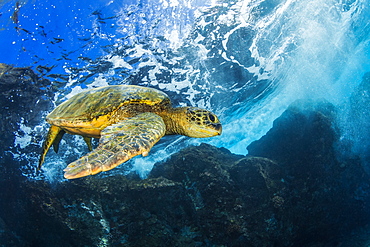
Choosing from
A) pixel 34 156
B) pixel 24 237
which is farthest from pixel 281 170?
pixel 24 237

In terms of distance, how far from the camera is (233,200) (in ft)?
27.8

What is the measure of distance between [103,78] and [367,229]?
52.5 ft

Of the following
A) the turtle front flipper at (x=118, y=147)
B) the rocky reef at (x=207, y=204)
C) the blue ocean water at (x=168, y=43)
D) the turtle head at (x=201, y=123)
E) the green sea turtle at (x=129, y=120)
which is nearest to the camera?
the turtle front flipper at (x=118, y=147)

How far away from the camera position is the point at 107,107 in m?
3.53

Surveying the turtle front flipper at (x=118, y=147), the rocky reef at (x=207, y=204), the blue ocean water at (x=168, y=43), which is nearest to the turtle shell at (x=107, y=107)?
the turtle front flipper at (x=118, y=147)

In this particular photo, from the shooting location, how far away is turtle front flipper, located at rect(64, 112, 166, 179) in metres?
1.75

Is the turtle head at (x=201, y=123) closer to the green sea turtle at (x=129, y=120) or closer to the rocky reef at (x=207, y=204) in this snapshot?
the green sea turtle at (x=129, y=120)

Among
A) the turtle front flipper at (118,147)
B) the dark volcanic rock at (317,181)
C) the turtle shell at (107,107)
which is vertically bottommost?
the dark volcanic rock at (317,181)

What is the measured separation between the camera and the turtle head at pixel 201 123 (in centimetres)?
341

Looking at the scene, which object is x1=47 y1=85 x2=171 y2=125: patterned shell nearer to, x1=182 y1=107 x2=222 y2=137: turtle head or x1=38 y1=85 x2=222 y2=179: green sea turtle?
x1=38 y1=85 x2=222 y2=179: green sea turtle

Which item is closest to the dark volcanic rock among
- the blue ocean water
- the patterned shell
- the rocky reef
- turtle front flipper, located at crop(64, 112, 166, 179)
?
the rocky reef

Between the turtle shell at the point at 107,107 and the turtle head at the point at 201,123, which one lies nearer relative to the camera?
the turtle head at the point at 201,123

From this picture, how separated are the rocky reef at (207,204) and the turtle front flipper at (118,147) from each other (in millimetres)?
6640

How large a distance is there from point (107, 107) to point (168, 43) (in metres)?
4.48
